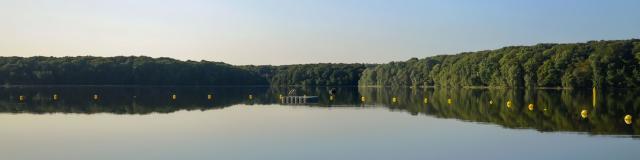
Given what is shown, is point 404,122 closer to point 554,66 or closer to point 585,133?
point 585,133

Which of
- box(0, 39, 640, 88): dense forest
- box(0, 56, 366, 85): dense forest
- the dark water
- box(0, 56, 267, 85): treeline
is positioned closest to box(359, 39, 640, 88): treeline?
box(0, 39, 640, 88): dense forest

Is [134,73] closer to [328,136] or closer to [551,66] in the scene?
[551,66]

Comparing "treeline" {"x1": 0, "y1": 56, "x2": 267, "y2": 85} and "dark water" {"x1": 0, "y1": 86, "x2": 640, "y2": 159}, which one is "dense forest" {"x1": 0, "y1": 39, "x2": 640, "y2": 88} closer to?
"treeline" {"x1": 0, "y1": 56, "x2": 267, "y2": 85}

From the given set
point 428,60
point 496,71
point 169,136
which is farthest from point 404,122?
point 428,60

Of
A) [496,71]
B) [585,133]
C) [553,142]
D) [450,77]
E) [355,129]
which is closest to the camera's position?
[553,142]

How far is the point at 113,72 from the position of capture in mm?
173000

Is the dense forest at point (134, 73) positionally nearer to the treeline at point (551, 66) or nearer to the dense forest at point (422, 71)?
the dense forest at point (422, 71)

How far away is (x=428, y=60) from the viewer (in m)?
167

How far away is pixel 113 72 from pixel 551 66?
356ft

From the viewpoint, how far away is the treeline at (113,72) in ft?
537

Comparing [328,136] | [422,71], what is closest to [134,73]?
[422,71]

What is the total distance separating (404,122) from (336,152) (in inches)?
526

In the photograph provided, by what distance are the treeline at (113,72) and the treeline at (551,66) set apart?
64.9m

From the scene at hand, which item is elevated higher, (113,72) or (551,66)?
(113,72)
